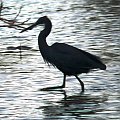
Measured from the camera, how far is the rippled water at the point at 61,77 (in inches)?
413

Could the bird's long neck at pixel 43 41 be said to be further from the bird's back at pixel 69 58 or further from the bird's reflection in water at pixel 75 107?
the bird's reflection in water at pixel 75 107

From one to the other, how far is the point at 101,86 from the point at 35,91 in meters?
1.27

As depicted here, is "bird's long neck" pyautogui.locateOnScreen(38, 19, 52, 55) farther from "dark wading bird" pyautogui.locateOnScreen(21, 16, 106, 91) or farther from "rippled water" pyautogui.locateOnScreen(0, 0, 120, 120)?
"rippled water" pyautogui.locateOnScreen(0, 0, 120, 120)

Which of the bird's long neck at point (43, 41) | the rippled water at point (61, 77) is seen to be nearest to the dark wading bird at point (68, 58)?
the bird's long neck at point (43, 41)

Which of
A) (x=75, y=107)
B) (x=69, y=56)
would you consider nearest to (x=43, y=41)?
(x=69, y=56)

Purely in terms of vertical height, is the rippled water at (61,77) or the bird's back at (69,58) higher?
the bird's back at (69,58)

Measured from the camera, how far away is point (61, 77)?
1354cm

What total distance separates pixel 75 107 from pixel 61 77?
2.78m

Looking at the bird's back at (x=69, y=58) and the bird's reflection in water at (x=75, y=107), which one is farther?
the bird's back at (x=69, y=58)

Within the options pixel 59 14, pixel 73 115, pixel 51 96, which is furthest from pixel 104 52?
pixel 59 14

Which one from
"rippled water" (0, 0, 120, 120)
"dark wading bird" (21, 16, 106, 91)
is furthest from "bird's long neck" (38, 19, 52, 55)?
"rippled water" (0, 0, 120, 120)

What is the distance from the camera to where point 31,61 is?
15438 mm

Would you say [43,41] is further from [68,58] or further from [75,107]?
[75,107]

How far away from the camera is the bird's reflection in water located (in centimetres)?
1019
